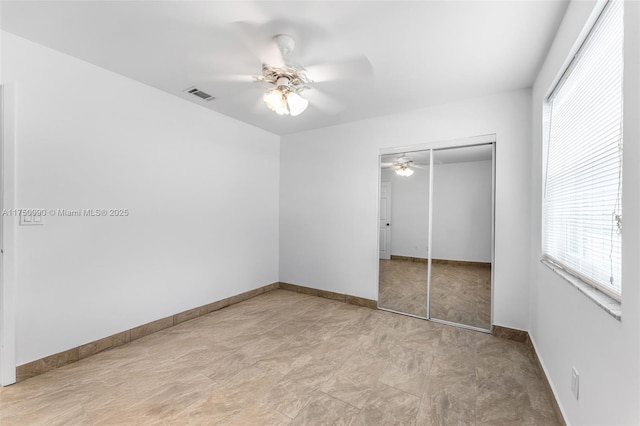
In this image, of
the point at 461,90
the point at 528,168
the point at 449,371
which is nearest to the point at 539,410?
the point at 449,371

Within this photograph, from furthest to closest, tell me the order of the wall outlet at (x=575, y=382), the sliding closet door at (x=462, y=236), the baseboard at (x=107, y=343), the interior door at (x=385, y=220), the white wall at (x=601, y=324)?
the interior door at (x=385, y=220)
the sliding closet door at (x=462, y=236)
the baseboard at (x=107, y=343)
the wall outlet at (x=575, y=382)
the white wall at (x=601, y=324)

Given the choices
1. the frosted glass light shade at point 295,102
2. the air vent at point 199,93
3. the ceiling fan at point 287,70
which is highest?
the air vent at point 199,93

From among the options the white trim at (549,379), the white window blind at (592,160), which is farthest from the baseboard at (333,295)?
the white window blind at (592,160)

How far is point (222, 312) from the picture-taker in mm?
3635

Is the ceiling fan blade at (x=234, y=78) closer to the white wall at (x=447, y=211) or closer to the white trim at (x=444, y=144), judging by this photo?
the white trim at (x=444, y=144)

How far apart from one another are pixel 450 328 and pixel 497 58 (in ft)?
9.30

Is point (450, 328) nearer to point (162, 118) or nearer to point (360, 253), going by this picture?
point (360, 253)

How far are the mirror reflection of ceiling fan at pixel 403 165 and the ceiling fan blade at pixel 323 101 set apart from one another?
102cm

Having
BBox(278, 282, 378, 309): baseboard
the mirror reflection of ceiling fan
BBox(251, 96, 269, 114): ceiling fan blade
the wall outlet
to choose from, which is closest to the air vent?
BBox(251, 96, 269, 114): ceiling fan blade

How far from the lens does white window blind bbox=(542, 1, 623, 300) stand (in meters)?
1.25

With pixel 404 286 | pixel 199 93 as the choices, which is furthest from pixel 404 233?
pixel 199 93

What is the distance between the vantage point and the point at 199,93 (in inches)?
123

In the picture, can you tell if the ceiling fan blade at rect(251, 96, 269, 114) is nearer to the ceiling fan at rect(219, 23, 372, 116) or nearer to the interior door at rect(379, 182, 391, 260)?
the ceiling fan at rect(219, 23, 372, 116)

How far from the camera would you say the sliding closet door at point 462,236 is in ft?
10.5
